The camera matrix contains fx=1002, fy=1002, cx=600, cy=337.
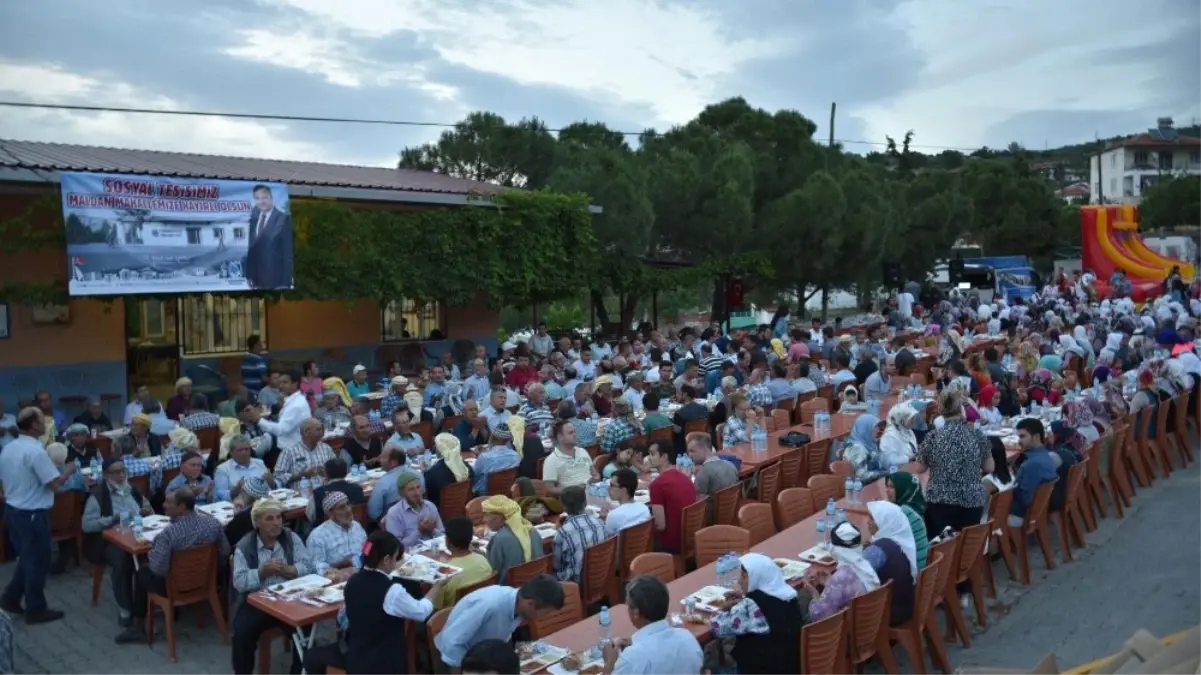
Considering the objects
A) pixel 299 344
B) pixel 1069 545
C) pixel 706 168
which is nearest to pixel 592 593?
pixel 1069 545

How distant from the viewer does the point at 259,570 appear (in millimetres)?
6691

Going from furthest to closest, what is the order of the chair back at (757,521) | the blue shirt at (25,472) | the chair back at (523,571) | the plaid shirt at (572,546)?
the blue shirt at (25,472), the chair back at (757,521), the plaid shirt at (572,546), the chair back at (523,571)

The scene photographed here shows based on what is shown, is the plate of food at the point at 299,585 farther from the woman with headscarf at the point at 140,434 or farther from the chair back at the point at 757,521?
the woman with headscarf at the point at 140,434

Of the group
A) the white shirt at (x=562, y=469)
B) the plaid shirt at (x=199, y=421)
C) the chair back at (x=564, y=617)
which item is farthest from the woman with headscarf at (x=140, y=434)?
the chair back at (x=564, y=617)

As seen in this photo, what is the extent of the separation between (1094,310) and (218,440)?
855 inches

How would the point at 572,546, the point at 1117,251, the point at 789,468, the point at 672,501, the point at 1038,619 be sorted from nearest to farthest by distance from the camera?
the point at 572,546
the point at 1038,619
the point at 672,501
the point at 789,468
the point at 1117,251

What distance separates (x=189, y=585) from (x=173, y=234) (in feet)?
29.1

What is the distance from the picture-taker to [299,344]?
65.1 ft

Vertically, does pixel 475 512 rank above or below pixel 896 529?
below

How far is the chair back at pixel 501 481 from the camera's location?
31.3ft

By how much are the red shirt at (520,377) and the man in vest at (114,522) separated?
7.25 metres

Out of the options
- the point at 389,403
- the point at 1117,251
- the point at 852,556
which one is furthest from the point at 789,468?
the point at 1117,251

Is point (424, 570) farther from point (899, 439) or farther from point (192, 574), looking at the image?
point (899, 439)

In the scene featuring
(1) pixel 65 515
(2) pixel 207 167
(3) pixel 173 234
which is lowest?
(1) pixel 65 515
